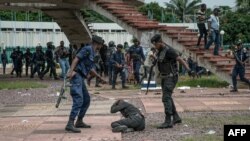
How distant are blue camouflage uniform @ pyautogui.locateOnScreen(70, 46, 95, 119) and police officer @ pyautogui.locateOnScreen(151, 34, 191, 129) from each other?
1.27 metres

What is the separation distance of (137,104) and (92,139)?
219 inches

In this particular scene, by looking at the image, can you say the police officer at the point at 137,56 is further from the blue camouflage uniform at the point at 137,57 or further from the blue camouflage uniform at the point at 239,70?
the blue camouflage uniform at the point at 239,70

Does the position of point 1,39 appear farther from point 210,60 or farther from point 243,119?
point 243,119

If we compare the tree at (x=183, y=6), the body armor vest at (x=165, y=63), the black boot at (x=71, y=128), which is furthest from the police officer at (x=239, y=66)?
the tree at (x=183, y=6)

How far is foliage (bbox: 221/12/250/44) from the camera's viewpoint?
6003cm

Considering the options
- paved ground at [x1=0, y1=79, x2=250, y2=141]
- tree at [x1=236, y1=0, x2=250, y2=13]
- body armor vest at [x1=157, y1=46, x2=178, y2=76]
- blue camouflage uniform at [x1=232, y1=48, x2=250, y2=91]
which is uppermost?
tree at [x1=236, y1=0, x2=250, y2=13]

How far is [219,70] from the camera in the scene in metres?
20.5

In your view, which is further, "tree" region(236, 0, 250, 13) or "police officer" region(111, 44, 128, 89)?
"tree" region(236, 0, 250, 13)

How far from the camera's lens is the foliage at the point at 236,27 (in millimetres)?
60031

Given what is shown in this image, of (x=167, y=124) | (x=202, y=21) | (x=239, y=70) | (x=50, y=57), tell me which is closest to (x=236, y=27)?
(x=50, y=57)

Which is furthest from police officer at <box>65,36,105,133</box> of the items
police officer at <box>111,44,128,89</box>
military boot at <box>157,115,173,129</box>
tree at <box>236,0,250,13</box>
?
tree at <box>236,0,250,13</box>

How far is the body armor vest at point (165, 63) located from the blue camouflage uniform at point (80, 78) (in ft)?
4.31

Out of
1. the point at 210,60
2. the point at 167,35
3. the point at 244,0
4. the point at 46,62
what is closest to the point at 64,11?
the point at 46,62

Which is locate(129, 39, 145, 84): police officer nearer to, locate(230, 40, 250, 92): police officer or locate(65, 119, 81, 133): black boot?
locate(230, 40, 250, 92): police officer
